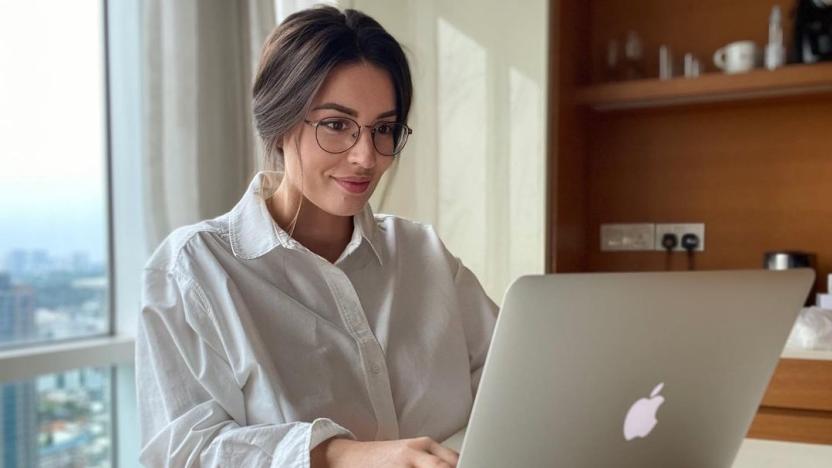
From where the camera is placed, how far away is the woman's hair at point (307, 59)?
116cm

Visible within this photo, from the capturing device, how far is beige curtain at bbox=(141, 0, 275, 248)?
204 cm

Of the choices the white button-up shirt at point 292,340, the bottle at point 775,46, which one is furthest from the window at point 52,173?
the bottle at point 775,46

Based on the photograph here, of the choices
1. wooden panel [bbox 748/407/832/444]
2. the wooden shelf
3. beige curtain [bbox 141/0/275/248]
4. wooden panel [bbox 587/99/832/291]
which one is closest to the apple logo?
beige curtain [bbox 141/0/275/248]

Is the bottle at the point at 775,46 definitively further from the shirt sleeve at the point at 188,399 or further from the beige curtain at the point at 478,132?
the shirt sleeve at the point at 188,399

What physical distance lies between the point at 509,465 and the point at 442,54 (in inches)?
81.5

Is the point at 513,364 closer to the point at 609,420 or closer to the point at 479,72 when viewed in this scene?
the point at 609,420

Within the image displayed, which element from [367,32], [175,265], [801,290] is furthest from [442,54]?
[801,290]

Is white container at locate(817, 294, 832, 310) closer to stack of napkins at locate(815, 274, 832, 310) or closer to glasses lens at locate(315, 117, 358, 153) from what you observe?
stack of napkins at locate(815, 274, 832, 310)

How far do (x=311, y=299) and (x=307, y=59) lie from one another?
1.16ft

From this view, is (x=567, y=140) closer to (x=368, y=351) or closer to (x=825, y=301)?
(x=825, y=301)

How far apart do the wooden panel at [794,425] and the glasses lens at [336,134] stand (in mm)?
1565

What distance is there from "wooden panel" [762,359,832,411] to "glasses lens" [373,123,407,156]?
1.38 meters

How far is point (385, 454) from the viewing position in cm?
77

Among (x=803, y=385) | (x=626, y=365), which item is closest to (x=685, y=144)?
(x=803, y=385)
